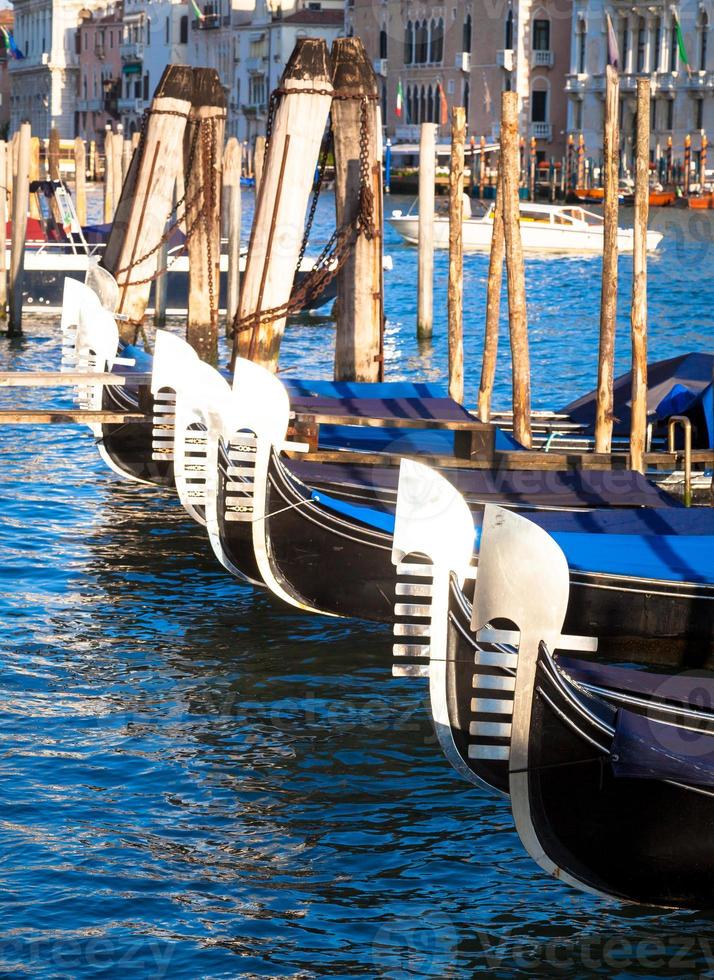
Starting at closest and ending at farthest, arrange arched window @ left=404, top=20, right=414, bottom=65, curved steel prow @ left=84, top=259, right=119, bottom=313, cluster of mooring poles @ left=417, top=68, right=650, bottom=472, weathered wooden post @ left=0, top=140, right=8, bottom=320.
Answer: cluster of mooring poles @ left=417, top=68, right=650, bottom=472
curved steel prow @ left=84, top=259, right=119, bottom=313
weathered wooden post @ left=0, top=140, right=8, bottom=320
arched window @ left=404, top=20, right=414, bottom=65

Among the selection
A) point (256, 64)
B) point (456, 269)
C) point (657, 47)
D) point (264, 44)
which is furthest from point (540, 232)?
point (256, 64)

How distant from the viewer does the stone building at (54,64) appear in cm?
7762

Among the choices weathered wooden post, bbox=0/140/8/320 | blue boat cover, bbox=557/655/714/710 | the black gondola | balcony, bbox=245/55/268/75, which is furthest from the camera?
balcony, bbox=245/55/268/75

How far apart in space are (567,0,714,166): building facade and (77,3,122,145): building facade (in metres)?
30.2

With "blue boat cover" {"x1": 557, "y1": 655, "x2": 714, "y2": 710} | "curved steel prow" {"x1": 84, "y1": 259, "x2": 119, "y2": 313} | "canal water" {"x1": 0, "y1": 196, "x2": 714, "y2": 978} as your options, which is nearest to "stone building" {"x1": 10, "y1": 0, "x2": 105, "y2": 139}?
"curved steel prow" {"x1": 84, "y1": 259, "x2": 119, "y2": 313}

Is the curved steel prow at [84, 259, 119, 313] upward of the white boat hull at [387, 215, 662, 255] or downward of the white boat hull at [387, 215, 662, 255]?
downward

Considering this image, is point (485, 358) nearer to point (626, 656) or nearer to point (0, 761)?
point (626, 656)

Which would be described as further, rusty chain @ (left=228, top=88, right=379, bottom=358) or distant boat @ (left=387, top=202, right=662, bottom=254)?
distant boat @ (left=387, top=202, right=662, bottom=254)

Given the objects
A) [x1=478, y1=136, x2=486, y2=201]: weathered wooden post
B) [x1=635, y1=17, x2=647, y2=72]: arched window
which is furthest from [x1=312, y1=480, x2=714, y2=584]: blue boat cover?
[x1=635, y1=17, x2=647, y2=72]: arched window

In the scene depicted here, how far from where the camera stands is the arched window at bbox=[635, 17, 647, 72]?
1838 inches

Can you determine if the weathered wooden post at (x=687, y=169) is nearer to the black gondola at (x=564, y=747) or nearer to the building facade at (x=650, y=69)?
the building facade at (x=650, y=69)

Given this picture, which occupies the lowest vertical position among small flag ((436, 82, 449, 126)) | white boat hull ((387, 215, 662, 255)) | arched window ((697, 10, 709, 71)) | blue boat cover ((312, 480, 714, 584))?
blue boat cover ((312, 480, 714, 584))

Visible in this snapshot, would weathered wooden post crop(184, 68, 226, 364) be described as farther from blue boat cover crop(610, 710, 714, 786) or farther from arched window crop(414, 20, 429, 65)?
arched window crop(414, 20, 429, 65)

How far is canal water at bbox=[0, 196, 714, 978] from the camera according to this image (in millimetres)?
4547
